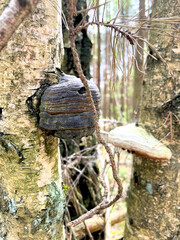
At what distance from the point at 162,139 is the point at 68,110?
90 centimetres

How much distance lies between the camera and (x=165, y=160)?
4.39ft

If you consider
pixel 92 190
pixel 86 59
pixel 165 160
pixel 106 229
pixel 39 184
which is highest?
pixel 86 59

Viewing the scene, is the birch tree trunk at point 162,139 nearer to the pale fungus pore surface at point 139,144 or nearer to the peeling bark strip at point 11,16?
the pale fungus pore surface at point 139,144

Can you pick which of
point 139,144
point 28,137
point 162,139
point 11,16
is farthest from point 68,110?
point 162,139

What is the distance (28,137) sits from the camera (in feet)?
2.47

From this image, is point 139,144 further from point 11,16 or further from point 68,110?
point 11,16

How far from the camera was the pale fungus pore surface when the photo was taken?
118 cm

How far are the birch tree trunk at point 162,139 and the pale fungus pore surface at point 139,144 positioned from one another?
106 millimetres

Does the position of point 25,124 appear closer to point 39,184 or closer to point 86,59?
point 39,184

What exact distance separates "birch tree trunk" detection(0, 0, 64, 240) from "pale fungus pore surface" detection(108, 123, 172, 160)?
1.66 feet

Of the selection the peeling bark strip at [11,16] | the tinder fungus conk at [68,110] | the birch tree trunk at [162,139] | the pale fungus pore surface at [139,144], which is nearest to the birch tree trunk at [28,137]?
the tinder fungus conk at [68,110]

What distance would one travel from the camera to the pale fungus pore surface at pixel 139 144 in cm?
118

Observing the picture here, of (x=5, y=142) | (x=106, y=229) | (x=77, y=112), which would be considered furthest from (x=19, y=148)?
(x=106, y=229)

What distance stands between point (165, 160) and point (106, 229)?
1.18 metres
